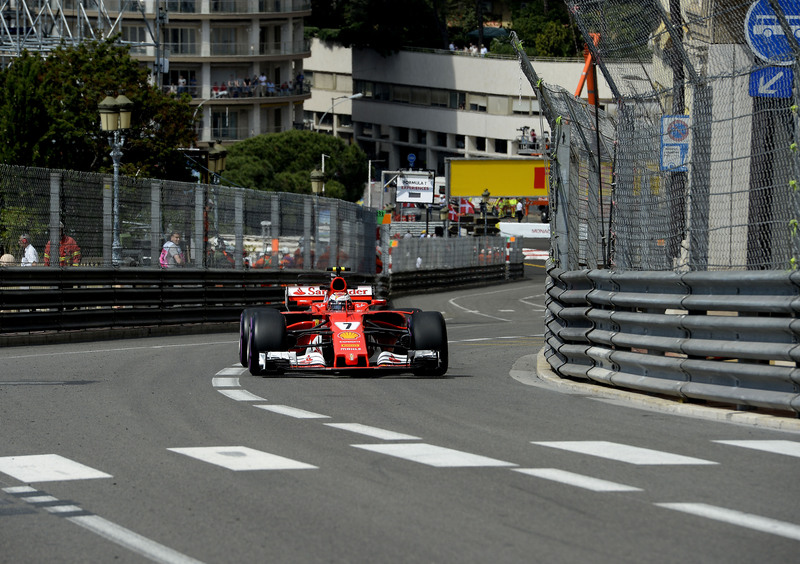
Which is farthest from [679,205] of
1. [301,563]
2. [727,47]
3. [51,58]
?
[51,58]

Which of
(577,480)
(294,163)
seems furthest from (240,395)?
(294,163)

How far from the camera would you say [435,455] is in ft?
25.8

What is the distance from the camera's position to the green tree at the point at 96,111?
4469 centimetres

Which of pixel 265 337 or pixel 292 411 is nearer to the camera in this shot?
pixel 292 411

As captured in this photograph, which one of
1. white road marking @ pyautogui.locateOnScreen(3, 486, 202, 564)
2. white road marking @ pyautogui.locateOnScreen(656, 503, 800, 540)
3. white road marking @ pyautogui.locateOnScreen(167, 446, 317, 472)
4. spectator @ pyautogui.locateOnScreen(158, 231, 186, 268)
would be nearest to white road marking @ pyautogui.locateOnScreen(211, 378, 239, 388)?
white road marking @ pyautogui.locateOnScreen(167, 446, 317, 472)

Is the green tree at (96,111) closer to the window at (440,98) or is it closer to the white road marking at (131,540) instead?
the white road marking at (131,540)

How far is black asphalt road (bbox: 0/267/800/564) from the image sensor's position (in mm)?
5613

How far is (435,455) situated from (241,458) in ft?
3.63

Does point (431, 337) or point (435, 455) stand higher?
point (431, 337)

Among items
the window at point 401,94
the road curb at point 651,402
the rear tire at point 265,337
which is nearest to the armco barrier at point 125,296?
the rear tire at point 265,337

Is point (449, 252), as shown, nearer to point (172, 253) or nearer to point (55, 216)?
point (172, 253)

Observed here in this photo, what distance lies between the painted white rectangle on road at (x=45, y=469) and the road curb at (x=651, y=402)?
→ 4.55m

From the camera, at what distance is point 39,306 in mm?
19891

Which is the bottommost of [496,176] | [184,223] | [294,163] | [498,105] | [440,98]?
[184,223]
